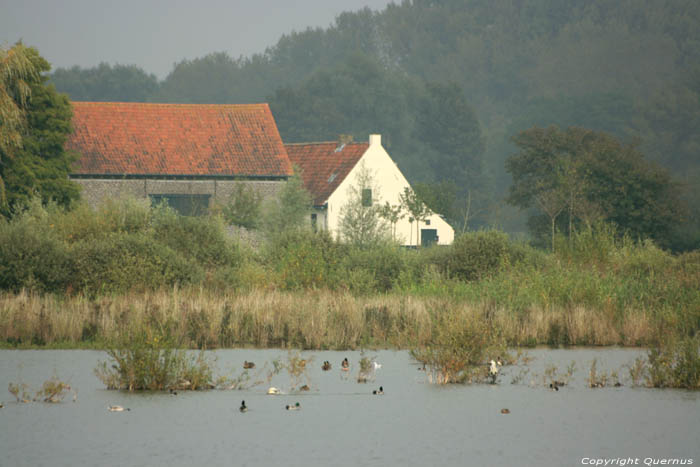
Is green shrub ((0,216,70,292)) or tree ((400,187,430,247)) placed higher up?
tree ((400,187,430,247))

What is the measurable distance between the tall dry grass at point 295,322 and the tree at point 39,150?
741 inches

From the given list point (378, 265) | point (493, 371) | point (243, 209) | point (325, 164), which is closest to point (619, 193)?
point (243, 209)

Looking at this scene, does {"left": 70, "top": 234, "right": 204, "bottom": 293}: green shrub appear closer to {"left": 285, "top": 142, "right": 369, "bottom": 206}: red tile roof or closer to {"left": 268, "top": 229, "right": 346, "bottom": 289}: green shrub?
{"left": 268, "top": 229, "right": 346, "bottom": 289}: green shrub

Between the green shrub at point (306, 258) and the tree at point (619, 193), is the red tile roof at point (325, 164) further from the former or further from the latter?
the green shrub at point (306, 258)

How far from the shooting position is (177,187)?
174 ft

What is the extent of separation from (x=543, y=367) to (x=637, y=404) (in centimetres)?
351

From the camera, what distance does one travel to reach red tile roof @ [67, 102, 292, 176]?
52844 millimetres

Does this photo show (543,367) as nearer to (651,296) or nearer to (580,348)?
(580,348)

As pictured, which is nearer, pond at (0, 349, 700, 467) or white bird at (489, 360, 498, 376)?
pond at (0, 349, 700, 467)

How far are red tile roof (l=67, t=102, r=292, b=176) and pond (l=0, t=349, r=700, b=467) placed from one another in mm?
34169

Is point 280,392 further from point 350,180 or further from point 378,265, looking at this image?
point 350,180

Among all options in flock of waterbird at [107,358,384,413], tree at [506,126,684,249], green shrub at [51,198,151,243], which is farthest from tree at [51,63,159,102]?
flock of waterbird at [107,358,384,413]

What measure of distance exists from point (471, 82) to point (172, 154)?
64.1 m

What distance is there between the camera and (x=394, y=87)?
349ft
